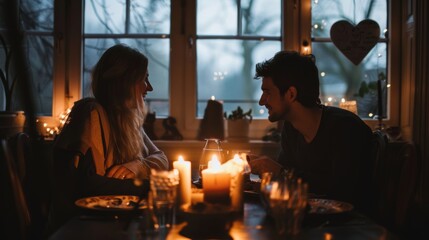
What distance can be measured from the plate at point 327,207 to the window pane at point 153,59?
7.09ft

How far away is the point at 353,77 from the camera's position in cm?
374

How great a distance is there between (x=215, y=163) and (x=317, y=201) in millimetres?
385

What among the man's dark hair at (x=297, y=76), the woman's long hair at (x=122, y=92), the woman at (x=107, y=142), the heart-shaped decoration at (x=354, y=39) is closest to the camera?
the woman at (x=107, y=142)

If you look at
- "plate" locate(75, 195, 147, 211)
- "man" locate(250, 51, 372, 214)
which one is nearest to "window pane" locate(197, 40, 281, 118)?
"man" locate(250, 51, 372, 214)

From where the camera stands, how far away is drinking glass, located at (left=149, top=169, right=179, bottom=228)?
4.25 feet

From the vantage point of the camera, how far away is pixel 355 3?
3711mm

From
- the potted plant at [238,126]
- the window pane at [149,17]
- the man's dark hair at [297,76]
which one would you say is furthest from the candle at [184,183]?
the window pane at [149,17]

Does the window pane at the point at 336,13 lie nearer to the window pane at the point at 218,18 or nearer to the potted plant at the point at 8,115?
the window pane at the point at 218,18

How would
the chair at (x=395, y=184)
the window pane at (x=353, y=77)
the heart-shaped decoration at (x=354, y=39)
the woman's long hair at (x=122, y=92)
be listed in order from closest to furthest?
the chair at (x=395, y=184), the woman's long hair at (x=122, y=92), the heart-shaped decoration at (x=354, y=39), the window pane at (x=353, y=77)

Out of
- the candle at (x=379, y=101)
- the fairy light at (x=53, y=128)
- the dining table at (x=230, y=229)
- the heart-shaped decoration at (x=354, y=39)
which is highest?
the heart-shaped decoration at (x=354, y=39)

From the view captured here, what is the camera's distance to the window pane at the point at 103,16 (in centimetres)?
367

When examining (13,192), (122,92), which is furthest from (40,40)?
(13,192)

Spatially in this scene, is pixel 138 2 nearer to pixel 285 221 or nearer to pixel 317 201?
pixel 317 201

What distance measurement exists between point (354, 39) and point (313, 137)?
146 cm
